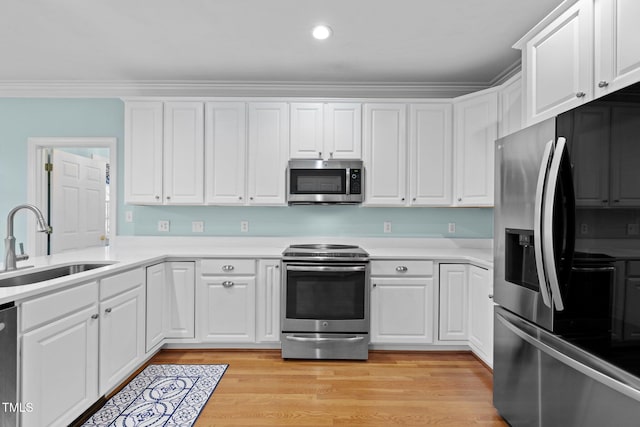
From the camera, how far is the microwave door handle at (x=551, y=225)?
4.66ft

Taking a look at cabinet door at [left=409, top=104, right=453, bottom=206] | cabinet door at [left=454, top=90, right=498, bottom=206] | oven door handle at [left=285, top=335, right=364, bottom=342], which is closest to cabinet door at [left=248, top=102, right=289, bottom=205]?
cabinet door at [left=409, top=104, right=453, bottom=206]

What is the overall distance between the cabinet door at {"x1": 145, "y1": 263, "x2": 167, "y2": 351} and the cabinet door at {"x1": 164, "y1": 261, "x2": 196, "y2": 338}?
0.07m

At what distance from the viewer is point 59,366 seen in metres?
1.70

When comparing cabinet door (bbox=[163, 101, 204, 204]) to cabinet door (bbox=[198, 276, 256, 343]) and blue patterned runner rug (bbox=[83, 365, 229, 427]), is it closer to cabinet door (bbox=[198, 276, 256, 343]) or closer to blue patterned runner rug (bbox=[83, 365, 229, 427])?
cabinet door (bbox=[198, 276, 256, 343])

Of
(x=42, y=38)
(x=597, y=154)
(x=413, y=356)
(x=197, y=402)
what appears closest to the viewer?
(x=597, y=154)

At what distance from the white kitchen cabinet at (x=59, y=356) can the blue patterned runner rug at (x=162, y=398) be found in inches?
7.8

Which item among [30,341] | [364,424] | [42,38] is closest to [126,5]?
[42,38]

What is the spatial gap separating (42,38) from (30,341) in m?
2.54

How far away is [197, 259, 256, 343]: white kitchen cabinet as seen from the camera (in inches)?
119

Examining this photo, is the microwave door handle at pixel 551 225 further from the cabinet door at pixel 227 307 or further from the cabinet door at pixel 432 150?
the cabinet door at pixel 227 307

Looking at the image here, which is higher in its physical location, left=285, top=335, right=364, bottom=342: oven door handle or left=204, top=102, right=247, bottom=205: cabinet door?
left=204, top=102, right=247, bottom=205: cabinet door

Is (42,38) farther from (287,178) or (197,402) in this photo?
(197,402)

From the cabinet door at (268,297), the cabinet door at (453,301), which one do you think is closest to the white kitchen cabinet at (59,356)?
the cabinet door at (268,297)

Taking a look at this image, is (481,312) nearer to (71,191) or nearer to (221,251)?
(221,251)
